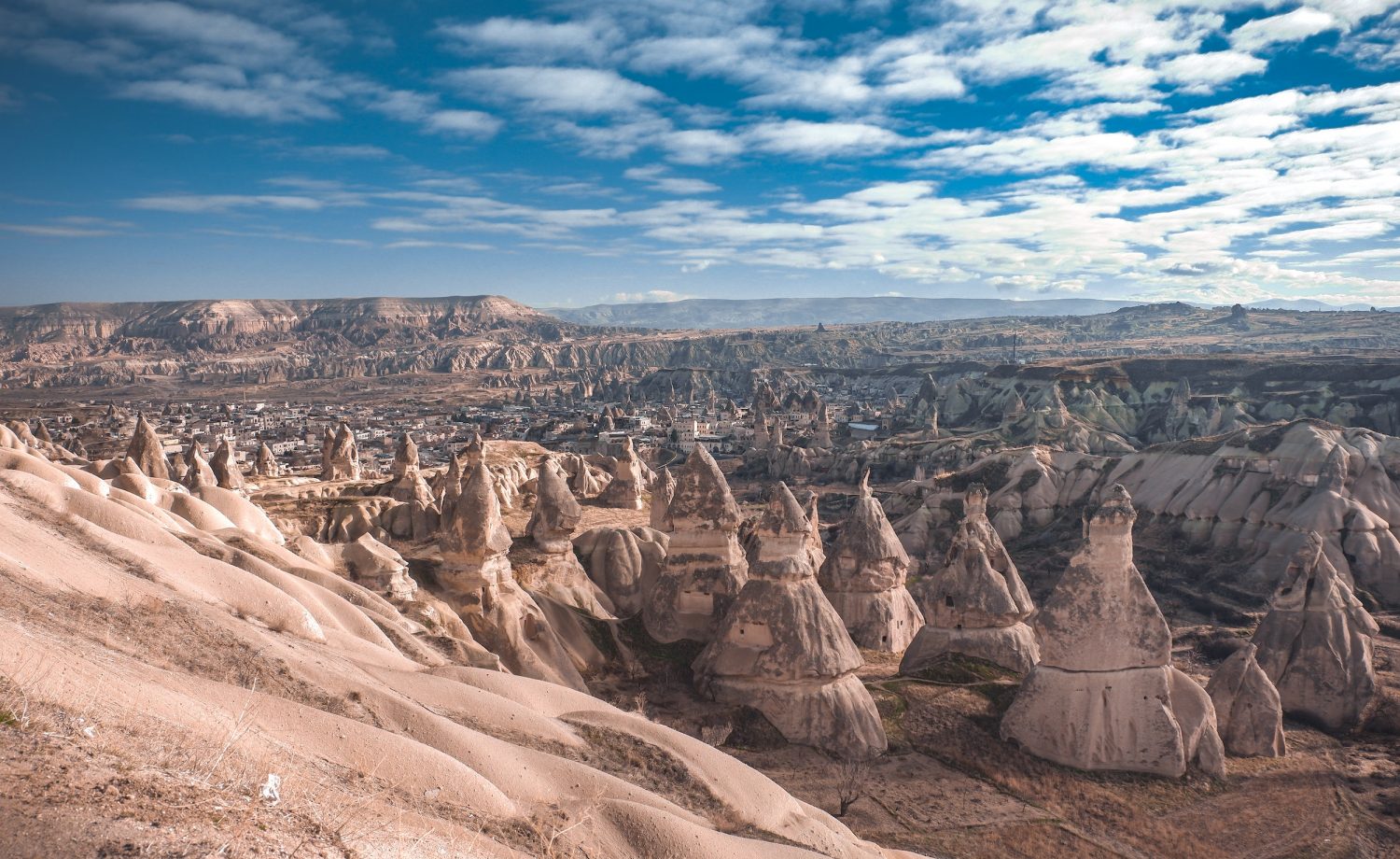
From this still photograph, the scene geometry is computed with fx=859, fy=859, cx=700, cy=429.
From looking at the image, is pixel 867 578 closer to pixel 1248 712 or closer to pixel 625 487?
pixel 1248 712

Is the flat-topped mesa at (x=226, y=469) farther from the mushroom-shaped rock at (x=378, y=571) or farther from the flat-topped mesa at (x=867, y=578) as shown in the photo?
the flat-topped mesa at (x=867, y=578)

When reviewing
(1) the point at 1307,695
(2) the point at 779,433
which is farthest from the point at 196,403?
(1) the point at 1307,695

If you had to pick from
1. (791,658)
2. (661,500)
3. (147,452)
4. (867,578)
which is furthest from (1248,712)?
(147,452)

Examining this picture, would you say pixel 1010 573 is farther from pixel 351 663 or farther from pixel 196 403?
pixel 196 403

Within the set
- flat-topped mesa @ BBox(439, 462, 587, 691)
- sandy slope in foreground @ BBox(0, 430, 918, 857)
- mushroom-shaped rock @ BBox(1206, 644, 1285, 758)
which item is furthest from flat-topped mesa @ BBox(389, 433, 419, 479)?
mushroom-shaped rock @ BBox(1206, 644, 1285, 758)

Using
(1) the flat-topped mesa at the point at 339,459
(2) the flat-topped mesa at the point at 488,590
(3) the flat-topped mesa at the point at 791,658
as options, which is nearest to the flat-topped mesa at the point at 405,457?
(1) the flat-topped mesa at the point at 339,459

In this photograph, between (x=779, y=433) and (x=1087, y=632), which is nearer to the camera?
(x=1087, y=632)
